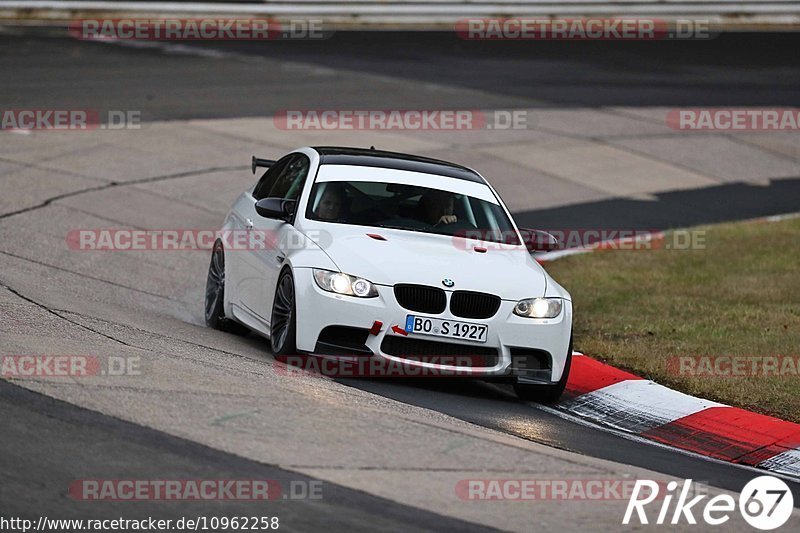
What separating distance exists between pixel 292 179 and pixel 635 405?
327 cm

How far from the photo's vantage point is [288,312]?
9508 mm

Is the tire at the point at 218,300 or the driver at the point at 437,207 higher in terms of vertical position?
the driver at the point at 437,207

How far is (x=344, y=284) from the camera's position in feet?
30.2

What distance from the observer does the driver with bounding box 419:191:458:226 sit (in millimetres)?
10406

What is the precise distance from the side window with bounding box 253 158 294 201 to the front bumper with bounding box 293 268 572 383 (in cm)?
221

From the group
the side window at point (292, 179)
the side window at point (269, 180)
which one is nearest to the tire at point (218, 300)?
the side window at point (269, 180)

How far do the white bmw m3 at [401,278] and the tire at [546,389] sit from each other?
0.04ft

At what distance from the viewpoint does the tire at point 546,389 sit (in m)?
9.58

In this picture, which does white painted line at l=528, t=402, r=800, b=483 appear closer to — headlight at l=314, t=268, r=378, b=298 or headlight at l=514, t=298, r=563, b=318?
headlight at l=514, t=298, r=563, b=318

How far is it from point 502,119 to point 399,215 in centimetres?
1285

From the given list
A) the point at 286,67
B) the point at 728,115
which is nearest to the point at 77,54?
the point at 286,67

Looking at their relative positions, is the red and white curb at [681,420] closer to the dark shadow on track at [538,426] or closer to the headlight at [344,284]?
the dark shadow on track at [538,426]

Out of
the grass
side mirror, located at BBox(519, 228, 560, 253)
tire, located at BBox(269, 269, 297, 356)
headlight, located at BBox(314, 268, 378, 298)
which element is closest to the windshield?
side mirror, located at BBox(519, 228, 560, 253)

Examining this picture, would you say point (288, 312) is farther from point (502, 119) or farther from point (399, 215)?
point (502, 119)
